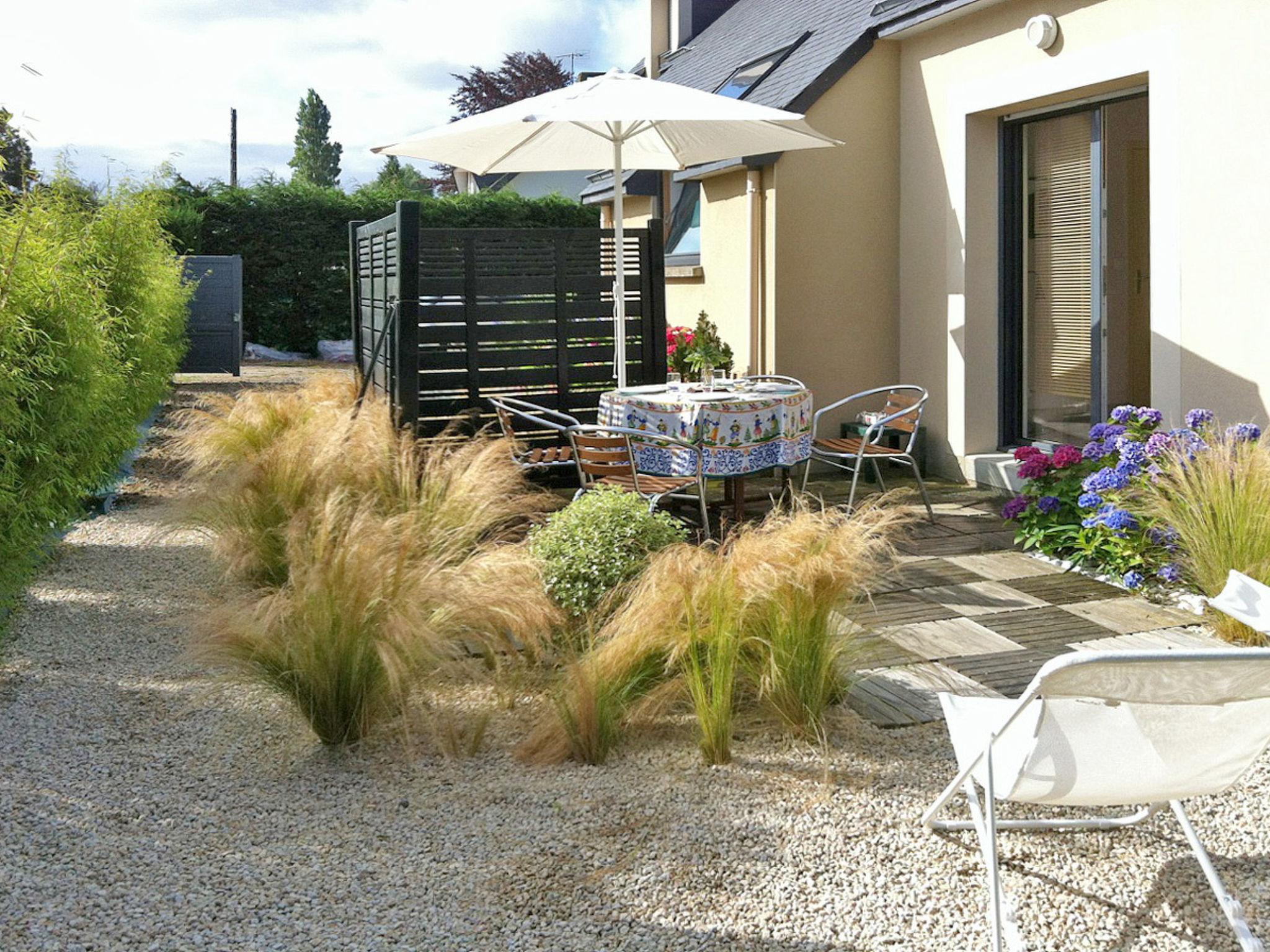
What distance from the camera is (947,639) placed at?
5.37 m

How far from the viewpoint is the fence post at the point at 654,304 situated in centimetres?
872

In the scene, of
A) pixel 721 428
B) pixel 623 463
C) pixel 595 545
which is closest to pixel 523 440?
pixel 623 463

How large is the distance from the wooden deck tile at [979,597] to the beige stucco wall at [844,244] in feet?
13.0

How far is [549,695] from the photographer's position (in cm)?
434

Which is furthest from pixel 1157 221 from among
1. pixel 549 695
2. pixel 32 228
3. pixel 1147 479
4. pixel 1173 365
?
pixel 32 228

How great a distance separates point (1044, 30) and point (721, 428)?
3568 millimetres

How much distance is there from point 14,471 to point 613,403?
3.07 meters

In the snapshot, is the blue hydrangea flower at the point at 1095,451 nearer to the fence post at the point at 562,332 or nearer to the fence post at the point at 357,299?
the fence post at the point at 562,332

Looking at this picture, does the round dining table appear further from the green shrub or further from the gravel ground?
the gravel ground

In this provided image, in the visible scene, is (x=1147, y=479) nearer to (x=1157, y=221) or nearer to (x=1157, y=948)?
(x=1157, y=221)

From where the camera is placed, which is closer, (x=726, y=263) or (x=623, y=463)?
(x=623, y=463)

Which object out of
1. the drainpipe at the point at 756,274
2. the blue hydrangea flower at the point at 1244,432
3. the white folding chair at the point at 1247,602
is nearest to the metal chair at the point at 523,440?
the drainpipe at the point at 756,274

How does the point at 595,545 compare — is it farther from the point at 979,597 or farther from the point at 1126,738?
the point at 1126,738

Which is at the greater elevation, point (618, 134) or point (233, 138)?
point (233, 138)
